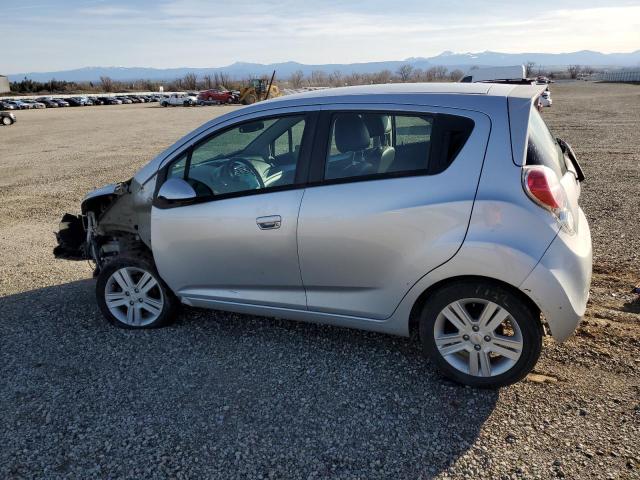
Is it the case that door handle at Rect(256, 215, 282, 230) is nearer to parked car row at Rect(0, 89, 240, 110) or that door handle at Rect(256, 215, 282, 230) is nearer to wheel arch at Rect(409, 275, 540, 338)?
wheel arch at Rect(409, 275, 540, 338)

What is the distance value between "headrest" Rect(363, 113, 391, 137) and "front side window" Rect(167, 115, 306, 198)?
0.48 meters

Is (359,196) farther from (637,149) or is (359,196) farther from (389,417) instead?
(637,149)

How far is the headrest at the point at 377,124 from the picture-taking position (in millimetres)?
→ 3338

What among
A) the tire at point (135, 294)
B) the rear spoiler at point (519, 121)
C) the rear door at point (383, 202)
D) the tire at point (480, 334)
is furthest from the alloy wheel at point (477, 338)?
the tire at point (135, 294)

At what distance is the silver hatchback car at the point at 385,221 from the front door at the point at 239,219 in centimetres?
1

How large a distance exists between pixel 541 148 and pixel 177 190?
242cm

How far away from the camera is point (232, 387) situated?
3.36 metres

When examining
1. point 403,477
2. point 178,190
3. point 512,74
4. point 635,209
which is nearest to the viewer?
point 403,477

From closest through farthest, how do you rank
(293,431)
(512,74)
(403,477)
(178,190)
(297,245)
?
(403,477) < (293,431) < (297,245) < (178,190) < (512,74)

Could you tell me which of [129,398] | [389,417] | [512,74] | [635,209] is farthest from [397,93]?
[512,74]

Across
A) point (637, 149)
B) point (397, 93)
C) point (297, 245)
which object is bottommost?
point (637, 149)

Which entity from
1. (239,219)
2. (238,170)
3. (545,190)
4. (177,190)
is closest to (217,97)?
(238,170)

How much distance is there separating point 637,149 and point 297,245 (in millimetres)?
12581

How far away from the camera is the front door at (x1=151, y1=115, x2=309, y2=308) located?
3.48 metres
